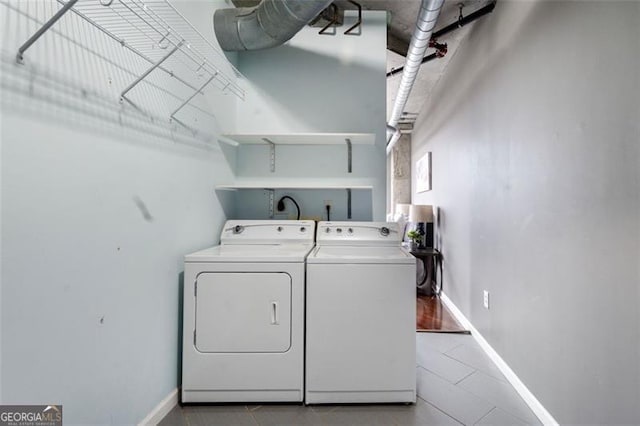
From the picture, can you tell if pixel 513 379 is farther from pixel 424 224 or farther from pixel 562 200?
pixel 424 224

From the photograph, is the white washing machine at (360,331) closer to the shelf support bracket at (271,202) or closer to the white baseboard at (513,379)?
the white baseboard at (513,379)

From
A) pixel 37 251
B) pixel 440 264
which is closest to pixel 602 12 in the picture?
pixel 37 251

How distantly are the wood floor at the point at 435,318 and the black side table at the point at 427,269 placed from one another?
12 cm

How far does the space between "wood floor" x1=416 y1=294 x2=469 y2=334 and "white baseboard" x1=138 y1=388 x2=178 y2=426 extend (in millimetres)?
2018

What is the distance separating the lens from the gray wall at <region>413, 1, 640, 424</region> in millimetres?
1040

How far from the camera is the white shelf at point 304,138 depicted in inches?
81.4

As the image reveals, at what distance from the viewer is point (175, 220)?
1579 mm

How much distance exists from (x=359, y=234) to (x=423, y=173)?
2813mm

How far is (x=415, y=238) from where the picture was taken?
3.65 m

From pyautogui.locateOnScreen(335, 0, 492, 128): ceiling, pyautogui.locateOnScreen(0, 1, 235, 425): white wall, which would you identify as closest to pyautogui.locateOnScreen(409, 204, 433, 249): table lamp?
pyautogui.locateOnScreen(335, 0, 492, 128): ceiling

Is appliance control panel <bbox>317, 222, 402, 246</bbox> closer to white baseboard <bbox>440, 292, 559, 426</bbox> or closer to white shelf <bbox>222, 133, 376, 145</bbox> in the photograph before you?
white shelf <bbox>222, 133, 376, 145</bbox>

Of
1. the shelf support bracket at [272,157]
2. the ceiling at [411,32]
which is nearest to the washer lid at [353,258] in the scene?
the shelf support bracket at [272,157]

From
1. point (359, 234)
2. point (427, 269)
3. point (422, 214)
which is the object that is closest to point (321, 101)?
point (359, 234)

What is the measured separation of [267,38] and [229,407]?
94.2 inches
